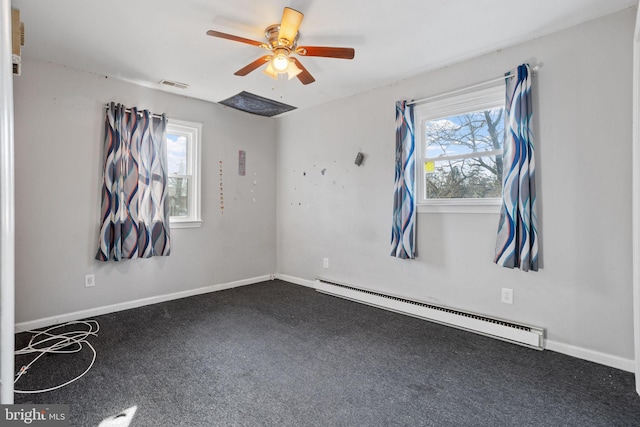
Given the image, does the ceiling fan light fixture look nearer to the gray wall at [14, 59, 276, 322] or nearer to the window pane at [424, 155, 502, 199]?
the window pane at [424, 155, 502, 199]

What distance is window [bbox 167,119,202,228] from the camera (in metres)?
3.74

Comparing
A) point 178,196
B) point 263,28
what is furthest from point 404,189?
point 178,196

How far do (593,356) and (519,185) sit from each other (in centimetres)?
128

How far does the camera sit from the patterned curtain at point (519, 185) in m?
2.41

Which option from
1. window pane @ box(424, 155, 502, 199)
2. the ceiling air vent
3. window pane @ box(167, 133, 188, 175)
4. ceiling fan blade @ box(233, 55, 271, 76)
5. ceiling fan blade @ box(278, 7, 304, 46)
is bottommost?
window pane @ box(424, 155, 502, 199)

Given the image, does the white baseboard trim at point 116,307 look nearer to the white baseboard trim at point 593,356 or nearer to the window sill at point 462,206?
the window sill at point 462,206

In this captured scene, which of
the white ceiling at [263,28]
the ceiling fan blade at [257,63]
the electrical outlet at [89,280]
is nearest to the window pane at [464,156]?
the white ceiling at [263,28]

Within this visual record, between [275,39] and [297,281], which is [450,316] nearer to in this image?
[297,281]

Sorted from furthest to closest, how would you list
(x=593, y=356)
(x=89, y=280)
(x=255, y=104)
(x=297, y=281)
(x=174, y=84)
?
1. (x=297, y=281)
2. (x=255, y=104)
3. (x=174, y=84)
4. (x=89, y=280)
5. (x=593, y=356)

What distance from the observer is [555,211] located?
2389mm

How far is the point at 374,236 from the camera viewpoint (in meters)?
3.53

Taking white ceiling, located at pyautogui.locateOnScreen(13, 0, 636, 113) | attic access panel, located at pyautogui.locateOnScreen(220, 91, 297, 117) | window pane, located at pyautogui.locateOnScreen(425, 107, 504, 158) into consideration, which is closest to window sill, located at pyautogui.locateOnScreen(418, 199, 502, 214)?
window pane, located at pyautogui.locateOnScreen(425, 107, 504, 158)

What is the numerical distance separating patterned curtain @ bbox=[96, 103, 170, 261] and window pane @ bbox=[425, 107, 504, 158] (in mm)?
2818

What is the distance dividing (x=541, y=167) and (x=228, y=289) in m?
3.54
